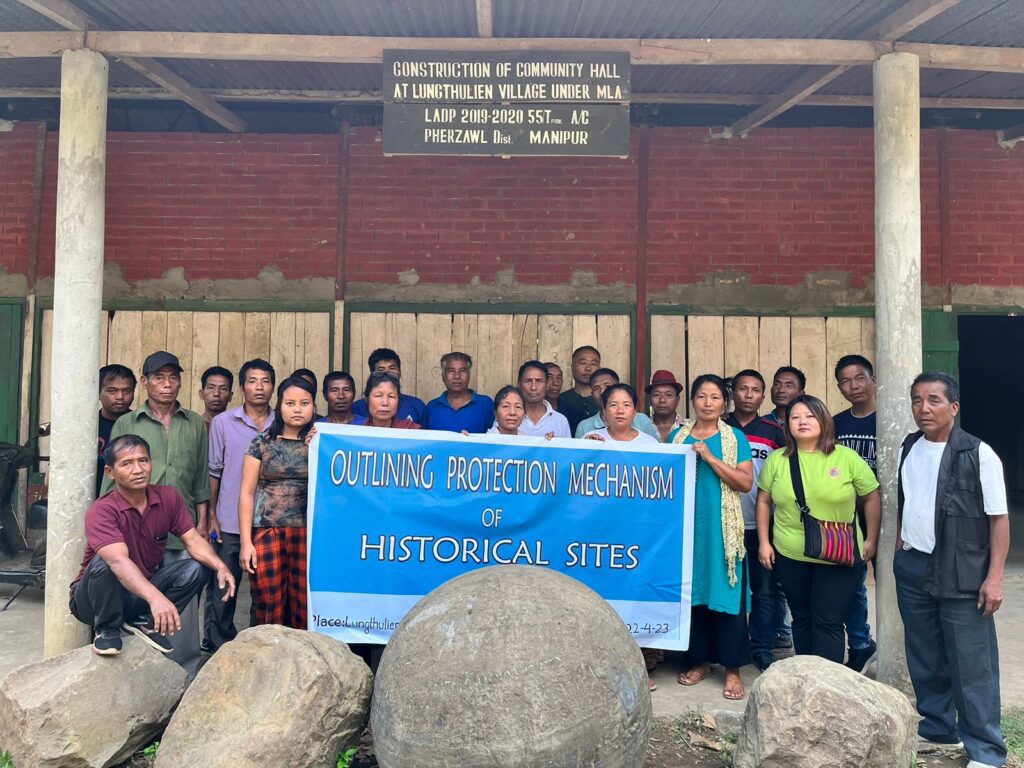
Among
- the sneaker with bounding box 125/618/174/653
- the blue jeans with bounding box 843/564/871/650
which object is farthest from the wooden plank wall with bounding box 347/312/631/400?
the sneaker with bounding box 125/618/174/653

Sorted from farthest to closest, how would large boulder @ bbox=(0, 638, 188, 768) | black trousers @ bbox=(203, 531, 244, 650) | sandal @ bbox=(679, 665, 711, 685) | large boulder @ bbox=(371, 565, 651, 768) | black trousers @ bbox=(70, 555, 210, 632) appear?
black trousers @ bbox=(203, 531, 244, 650) < sandal @ bbox=(679, 665, 711, 685) < black trousers @ bbox=(70, 555, 210, 632) < large boulder @ bbox=(0, 638, 188, 768) < large boulder @ bbox=(371, 565, 651, 768)

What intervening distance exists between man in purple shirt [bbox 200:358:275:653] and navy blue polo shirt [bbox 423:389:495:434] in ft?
3.98

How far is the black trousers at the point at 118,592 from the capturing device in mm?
3936

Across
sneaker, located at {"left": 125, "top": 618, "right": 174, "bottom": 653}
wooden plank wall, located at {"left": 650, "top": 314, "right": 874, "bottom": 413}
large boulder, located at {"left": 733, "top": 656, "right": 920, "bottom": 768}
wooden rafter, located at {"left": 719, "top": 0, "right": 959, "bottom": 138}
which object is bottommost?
large boulder, located at {"left": 733, "top": 656, "right": 920, "bottom": 768}

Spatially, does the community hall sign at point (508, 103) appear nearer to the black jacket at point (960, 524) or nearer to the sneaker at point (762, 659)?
the black jacket at point (960, 524)

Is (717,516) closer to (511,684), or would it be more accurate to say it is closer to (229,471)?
(511,684)

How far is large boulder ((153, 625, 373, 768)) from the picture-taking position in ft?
10.8

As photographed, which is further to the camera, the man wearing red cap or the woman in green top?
the man wearing red cap

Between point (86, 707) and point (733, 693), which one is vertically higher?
point (86, 707)

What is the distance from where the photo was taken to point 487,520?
184 inches

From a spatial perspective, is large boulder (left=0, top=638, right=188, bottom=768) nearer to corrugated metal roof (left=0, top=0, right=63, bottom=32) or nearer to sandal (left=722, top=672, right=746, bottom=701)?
sandal (left=722, top=672, right=746, bottom=701)

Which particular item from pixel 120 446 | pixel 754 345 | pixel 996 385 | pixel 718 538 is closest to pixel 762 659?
pixel 718 538

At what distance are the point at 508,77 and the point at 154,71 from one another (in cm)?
253

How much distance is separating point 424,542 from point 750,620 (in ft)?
6.86
